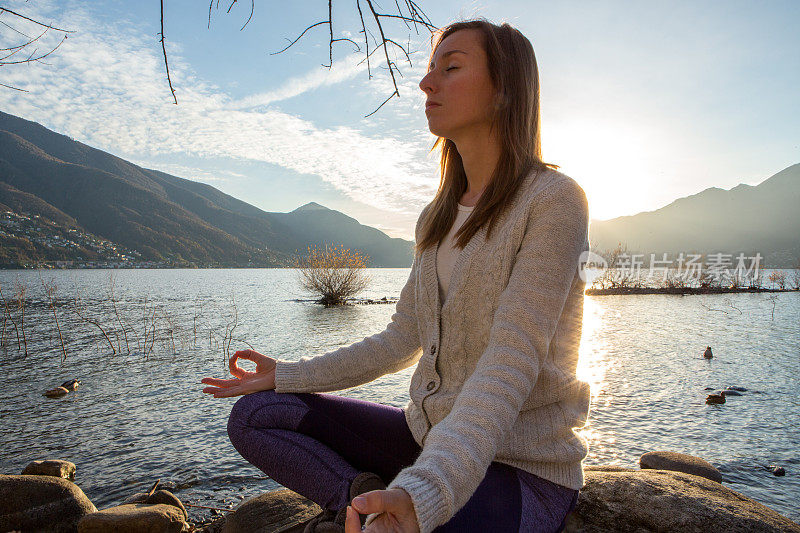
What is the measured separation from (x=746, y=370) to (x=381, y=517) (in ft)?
34.1

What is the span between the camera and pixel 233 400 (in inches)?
295

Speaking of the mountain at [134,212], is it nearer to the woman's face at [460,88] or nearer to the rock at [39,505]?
the rock at [39,505]

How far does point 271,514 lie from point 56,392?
659cm

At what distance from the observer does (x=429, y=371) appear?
5.22 ft

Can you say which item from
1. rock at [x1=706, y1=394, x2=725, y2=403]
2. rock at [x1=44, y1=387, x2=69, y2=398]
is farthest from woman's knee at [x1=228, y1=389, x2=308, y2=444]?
rock at [x1=44, y1=387, x2=69, y2=398]

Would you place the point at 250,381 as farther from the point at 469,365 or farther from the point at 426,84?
the point at 426,84

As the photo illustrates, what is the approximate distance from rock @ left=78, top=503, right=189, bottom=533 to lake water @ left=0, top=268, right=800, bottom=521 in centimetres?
57

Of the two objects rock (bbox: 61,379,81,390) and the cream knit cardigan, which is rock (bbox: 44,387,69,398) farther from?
the cream knit cardigan

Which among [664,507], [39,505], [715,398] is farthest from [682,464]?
[39,505]

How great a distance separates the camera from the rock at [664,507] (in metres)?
2.09

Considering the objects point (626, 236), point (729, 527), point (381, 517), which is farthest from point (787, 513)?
point (626, 236)

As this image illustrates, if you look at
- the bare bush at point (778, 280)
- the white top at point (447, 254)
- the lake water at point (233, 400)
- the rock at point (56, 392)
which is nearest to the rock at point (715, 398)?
the lake water at point (233, 400)

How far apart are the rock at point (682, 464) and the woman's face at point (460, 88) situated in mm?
3590

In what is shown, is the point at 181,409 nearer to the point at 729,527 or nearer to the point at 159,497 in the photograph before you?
the point at 159,497
